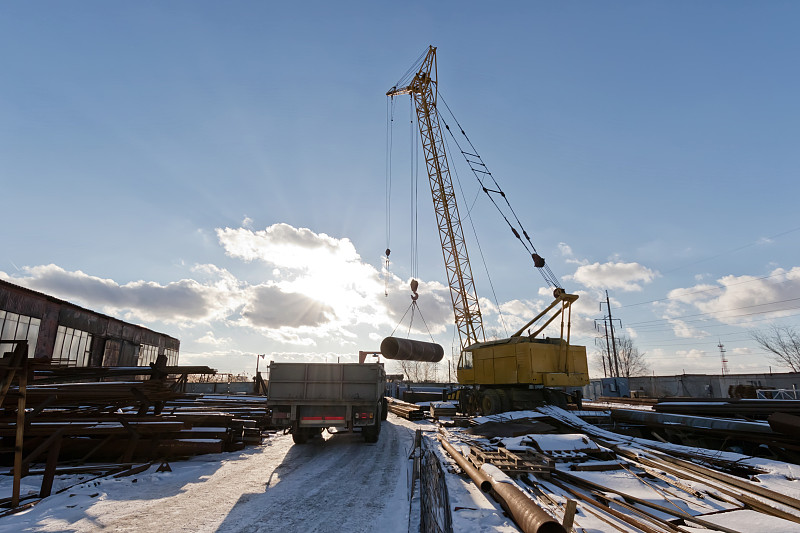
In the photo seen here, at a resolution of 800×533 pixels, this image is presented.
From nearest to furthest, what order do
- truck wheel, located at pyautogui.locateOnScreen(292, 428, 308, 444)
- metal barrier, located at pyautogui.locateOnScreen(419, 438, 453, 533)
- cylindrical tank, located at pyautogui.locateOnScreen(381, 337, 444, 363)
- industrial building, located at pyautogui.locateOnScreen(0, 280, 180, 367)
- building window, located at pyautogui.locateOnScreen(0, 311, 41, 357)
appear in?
metal barrier, located at pyautogui.locateOnScreen(419, 438, 453, 533)
truck wheel, located at pyautogui.locateOnScreen(292, 428, 308, 444)
building window, located at pyautogui.locateOnScreen(0, 311, 41, 357)
industrial building, located at pyautogui.locateOnScreen(0, 280, 180, 367)
cylindrical tank, located at pyautogui.locateOnScreen(381, 337, 444, 363)

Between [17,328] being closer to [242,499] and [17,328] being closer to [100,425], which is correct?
[100,425]

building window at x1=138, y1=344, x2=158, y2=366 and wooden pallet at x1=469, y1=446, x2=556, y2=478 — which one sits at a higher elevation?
building window at x1=138, y1=344, x2=158, y2=366

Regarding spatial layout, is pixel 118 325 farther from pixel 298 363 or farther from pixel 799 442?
pixel 799 442

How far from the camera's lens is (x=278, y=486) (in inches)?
286

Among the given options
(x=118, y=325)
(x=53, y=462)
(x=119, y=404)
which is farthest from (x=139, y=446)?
(x=118, y=325)

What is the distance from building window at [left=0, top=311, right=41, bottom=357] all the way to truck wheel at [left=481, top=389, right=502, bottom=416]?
2466 centimetres

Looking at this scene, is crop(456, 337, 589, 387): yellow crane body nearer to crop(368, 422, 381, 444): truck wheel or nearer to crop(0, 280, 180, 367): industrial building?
crop(368, 422, 381, 444): truck wheel

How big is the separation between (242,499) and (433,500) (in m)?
3.13

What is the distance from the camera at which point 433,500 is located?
5.86 metres

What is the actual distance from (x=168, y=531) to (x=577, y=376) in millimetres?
16867

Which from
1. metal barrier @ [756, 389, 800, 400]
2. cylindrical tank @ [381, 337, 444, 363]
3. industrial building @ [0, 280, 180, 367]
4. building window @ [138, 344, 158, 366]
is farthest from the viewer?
building window @ [138, 344, 158, 366]

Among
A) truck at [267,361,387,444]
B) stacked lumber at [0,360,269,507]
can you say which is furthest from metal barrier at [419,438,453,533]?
stacked lumber at [0,360,269,507]

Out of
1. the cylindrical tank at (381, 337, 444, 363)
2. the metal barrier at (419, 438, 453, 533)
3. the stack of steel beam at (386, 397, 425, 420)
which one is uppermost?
the cylindrical tank at (381, 337, 444, 363)

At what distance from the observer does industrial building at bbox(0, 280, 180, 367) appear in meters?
21.8
